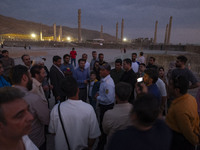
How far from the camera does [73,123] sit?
1631mm

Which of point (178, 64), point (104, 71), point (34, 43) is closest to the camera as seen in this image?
point (104, 71)

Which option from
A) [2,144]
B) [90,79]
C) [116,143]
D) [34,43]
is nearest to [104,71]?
[90,79]

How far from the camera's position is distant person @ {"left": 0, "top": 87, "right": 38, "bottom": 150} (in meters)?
0.93

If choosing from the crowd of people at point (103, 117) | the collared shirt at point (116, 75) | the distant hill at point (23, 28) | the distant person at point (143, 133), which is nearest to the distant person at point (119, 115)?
the crowd of people at point (103, 117)

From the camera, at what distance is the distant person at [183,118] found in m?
1.56

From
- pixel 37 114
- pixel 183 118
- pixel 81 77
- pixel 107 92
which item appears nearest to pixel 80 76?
pixel 81 77

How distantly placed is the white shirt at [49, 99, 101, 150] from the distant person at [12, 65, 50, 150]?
15 cm

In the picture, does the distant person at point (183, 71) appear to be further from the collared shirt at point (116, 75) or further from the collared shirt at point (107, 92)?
the collared shirt at point (107, 92)

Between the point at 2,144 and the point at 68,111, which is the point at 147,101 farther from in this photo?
the point at 2,144

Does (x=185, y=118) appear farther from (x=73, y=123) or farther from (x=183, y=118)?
(x=73, y=123)

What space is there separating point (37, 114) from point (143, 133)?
128cm

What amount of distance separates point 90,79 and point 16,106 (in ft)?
10.0

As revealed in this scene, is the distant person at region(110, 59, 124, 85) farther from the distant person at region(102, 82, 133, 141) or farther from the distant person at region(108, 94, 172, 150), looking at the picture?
the distant person at region(108, 94, 172, 150)

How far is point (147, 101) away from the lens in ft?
3.41
